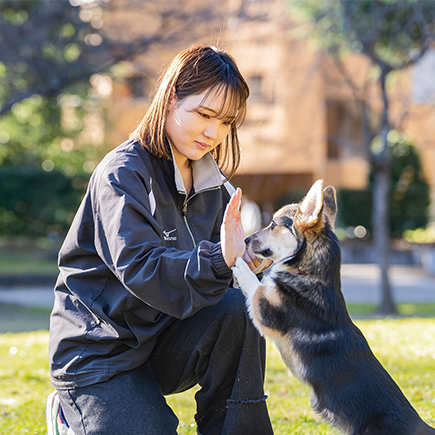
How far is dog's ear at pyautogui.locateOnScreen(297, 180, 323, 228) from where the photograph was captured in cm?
299

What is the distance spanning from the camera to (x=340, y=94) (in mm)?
14047

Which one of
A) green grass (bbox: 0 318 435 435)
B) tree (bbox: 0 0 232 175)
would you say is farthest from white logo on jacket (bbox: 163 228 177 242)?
tree (bbox: 0 0 232 175)

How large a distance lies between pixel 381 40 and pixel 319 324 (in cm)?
932

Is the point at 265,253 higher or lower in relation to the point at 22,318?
higher

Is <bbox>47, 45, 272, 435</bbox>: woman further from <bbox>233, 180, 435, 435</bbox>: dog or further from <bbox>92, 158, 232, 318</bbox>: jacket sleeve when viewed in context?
<bbox>233, 180, 435, 435</bbox>: dog

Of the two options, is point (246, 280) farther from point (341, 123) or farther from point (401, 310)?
point (341, 123)

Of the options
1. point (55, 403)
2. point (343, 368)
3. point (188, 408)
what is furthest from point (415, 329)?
point (55, 403)

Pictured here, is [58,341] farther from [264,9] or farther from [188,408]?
[264,9]

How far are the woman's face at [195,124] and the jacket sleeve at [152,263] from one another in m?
0.46

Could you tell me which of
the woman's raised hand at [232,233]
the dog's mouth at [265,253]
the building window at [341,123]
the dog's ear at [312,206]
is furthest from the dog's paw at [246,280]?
the building window at [341,123]

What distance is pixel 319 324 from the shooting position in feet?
9.23

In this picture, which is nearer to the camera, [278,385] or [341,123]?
[278,385]

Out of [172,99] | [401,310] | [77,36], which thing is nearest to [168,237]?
[172,99]

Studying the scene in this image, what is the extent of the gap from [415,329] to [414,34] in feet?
19.1
